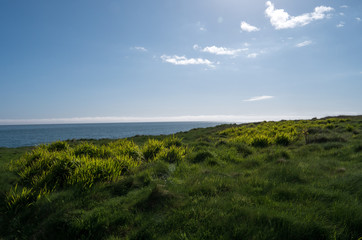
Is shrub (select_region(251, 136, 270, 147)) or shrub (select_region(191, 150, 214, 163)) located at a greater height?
shrub (select_region(251, 136, 270, 147))

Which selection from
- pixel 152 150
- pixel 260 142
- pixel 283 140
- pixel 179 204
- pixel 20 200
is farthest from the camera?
pixel 283 140

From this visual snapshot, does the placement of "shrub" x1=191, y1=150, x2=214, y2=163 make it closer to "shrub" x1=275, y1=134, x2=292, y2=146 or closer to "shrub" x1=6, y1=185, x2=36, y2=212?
"shrub" x1=6, y1=185, x2=36, y2=212

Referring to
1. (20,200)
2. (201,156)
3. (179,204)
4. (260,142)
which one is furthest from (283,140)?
(20,200)

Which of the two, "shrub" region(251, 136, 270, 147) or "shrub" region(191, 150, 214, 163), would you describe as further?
"shrub" region(251, 136, 270, 147)

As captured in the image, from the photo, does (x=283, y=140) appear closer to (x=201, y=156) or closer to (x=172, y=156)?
(x=201, y=156)

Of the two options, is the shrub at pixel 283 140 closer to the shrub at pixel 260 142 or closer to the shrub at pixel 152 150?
the shrub at pixel 260 142

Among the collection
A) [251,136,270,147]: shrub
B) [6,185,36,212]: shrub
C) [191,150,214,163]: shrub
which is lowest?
[6,185,36,212]: shrub

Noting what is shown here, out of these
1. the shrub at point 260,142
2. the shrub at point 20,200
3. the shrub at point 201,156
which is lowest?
the shrub at point 20,200

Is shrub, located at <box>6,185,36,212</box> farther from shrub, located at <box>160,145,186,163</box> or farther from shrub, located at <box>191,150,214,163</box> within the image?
shrub, located at <box>191,150,214,163</box>

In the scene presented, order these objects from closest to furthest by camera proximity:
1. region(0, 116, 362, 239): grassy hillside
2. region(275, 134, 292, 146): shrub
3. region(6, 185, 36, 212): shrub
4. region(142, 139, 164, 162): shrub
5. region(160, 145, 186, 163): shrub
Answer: region(0, 116, 362, 239): grassy hillside
region(6, 185, 36, 212): shrub
region(160, 145, 186, 163): shrub
region(142, 139, 164, 162): shrub
region(275, 134, 292, 146): shrub

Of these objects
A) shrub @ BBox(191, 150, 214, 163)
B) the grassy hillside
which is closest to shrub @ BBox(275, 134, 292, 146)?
the grassy hillside

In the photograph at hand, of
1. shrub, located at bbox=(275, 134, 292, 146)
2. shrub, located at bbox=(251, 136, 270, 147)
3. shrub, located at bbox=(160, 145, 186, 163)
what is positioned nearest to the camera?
shrub, located at bbox=(160, 145, 186, 163)

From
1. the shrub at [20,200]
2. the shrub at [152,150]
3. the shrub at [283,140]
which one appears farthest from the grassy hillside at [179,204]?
the shrub at [283,140]

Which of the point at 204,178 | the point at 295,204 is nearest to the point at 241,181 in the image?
the point at 204,178
